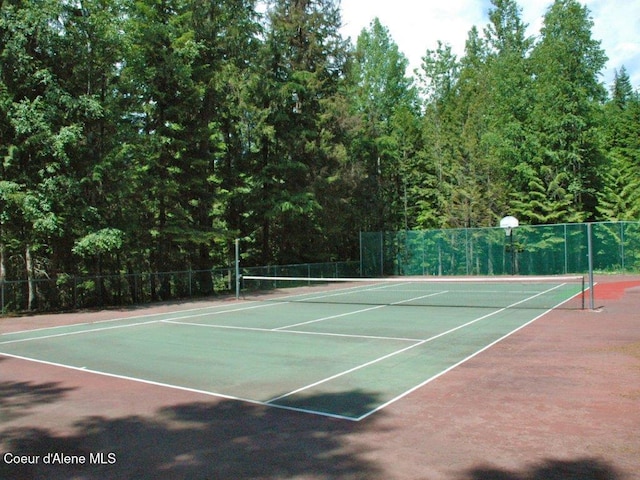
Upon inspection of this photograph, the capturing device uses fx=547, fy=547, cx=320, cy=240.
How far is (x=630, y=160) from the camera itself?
40.8 meters

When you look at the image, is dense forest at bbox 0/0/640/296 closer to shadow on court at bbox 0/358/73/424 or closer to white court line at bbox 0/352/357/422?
white court line at bbox 0/352/357/422

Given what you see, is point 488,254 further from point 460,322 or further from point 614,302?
point 460,322

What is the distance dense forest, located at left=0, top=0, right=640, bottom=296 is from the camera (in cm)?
1900

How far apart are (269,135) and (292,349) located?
20877 millimetres

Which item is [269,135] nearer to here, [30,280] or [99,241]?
[99,241]

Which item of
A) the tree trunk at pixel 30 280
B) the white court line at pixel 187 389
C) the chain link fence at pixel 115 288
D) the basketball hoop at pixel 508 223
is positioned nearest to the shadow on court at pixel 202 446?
the white court line at pixel 187 389

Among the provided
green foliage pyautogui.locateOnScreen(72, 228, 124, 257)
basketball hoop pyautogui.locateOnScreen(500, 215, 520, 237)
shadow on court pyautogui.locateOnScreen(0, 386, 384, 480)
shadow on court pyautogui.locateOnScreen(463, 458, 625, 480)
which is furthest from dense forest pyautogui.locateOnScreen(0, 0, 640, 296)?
shadow on court pyautogui.locateOnScreen(463, 458, 625, 480)

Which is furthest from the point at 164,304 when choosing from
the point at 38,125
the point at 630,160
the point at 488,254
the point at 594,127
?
the point at 630,160

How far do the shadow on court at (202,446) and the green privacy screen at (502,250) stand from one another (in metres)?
28.9

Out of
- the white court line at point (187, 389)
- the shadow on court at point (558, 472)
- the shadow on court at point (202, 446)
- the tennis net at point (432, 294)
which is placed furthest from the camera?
the tennis net at point (432, 294)

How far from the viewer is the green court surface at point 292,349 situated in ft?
24.7

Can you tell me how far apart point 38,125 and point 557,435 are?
1783cm

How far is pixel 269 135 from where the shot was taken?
2989cm

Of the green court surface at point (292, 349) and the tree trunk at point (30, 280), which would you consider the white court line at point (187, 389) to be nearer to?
the green court surface at point (292, 349)
